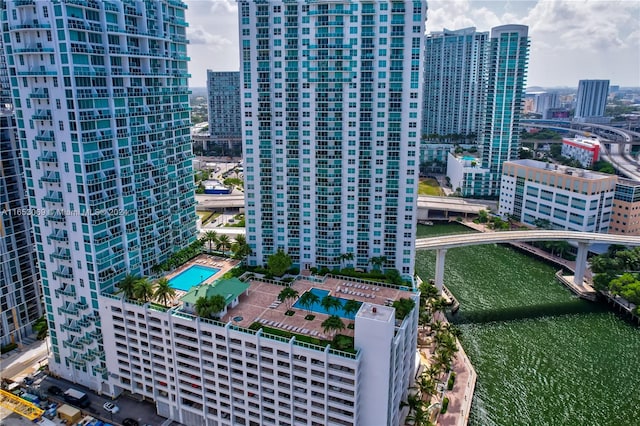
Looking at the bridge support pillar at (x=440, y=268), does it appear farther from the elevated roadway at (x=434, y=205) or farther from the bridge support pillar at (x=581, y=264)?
the elevated roadway at (x=434, y=205)

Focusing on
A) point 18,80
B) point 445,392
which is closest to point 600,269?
point 445,392

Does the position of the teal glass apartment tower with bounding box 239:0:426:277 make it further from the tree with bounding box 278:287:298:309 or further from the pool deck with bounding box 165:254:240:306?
the tree with bounding box 278:287:298:309

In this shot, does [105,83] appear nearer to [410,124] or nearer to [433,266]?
[410,124]

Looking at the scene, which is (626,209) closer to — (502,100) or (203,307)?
(502,100)

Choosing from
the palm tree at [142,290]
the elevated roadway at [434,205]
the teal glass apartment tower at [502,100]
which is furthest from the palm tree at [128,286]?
the teal glass apartment tower at [502,100]

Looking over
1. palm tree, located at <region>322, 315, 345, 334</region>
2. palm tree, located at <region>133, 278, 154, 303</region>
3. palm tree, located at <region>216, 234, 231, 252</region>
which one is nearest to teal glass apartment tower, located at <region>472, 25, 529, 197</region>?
palm tree, located at <region>216, 234, 231, 252</region>
